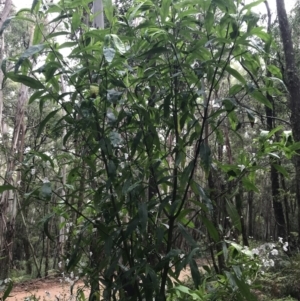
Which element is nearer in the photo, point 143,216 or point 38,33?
point 143,216

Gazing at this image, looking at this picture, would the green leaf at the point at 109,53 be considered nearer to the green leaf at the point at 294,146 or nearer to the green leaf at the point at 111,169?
the green leaf at the point at 111,169

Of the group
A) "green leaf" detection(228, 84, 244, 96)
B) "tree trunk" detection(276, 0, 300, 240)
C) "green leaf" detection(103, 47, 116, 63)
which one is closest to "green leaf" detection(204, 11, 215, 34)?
"green leaf" detection(228, 84, 244, 96)

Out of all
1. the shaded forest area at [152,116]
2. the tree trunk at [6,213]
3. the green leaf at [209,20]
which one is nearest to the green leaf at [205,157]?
the shaded forest area at [152,116]

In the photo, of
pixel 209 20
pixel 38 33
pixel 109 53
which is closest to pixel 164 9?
pixel 209 20

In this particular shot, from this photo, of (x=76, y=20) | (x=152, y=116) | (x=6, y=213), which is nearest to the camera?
(x=76, y=20)

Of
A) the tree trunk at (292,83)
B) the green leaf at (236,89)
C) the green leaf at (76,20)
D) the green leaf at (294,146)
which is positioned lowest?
the green leaf at (294,146)

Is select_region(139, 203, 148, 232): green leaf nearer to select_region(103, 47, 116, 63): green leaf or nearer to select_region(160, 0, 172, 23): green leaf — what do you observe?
select_region(103, 47, 116, 63): green leaf

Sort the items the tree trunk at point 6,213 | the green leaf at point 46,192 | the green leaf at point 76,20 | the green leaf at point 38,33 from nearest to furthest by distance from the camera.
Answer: the green leaf at point 46,192 → the green leaf at point 76,20 → the green leaf at point 38,33 → the tree trunk at point 6,213

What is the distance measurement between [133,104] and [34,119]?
14.6m

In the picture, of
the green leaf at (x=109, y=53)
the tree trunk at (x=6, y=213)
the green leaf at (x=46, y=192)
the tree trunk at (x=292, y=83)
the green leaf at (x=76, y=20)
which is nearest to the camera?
the green leaf at (x=109, y=53)

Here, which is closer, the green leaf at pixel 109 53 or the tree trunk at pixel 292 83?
the green leaf at pixel 109 53

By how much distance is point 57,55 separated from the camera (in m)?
1.58

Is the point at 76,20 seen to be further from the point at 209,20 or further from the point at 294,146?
the point at 294,146

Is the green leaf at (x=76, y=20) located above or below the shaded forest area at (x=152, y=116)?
above
